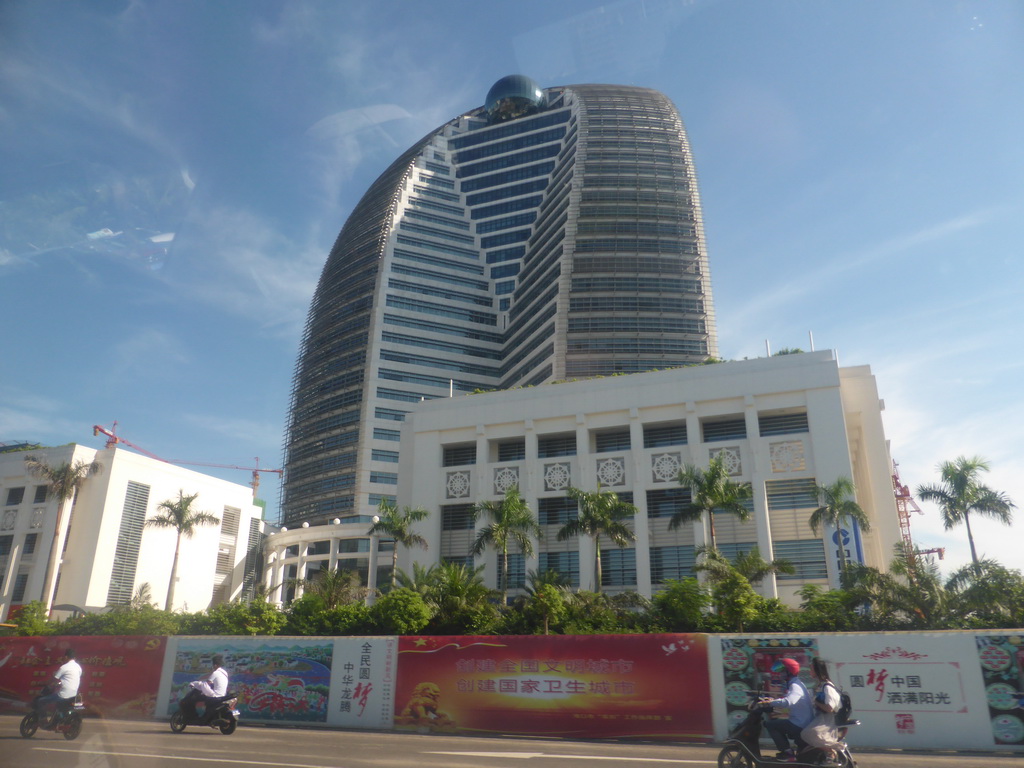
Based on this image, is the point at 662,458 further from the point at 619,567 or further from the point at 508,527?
the point at 508,527

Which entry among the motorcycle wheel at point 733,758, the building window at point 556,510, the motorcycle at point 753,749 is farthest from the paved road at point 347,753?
the building window at point 556,510

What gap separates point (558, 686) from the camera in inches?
747

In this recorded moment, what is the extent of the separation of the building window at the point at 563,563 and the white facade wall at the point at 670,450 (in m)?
0.41

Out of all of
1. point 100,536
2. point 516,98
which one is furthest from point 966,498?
point 516,98

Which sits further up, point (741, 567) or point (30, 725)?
point (741, 567)

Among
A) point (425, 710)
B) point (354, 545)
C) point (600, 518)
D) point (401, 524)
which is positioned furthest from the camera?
point (354, 545)

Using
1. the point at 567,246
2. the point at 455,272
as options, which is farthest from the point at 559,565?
the point at 455,272

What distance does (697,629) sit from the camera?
31578 millimetres

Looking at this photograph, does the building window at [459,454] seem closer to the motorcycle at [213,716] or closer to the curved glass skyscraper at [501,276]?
the curved glass skyscraper at [501,276]

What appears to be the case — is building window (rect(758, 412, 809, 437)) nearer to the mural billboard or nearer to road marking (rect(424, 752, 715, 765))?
the mural billboard

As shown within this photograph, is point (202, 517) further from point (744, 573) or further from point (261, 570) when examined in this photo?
point (744, 573)

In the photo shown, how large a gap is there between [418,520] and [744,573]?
23480 millimetres

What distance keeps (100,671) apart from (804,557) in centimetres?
3608

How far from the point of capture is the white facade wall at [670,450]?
4441cm
